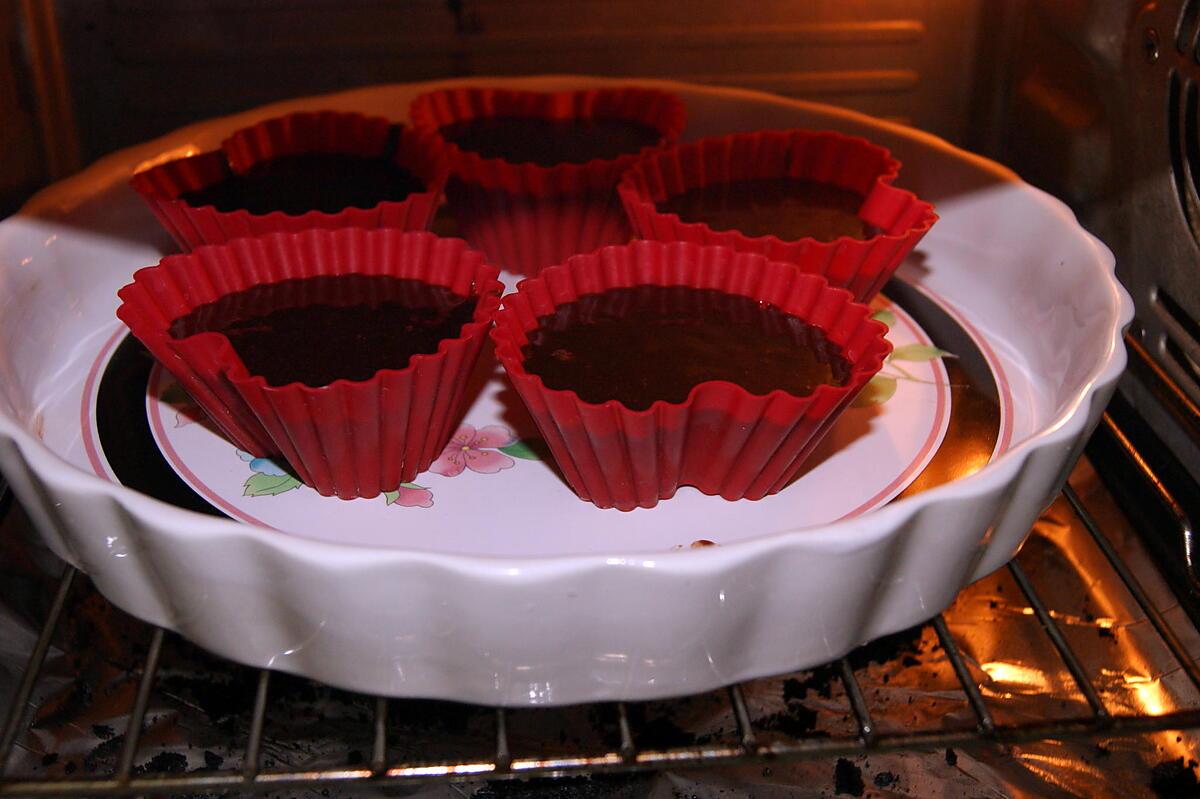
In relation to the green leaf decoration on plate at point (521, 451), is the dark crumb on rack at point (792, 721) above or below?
below

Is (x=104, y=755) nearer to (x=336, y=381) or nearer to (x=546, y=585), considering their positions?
(x=336, y=381)

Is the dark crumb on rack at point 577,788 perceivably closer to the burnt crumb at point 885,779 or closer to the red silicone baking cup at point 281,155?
the burnt crumb at point 885,779

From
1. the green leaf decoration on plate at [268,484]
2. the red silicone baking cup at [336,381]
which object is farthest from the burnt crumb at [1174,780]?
the green leaf decoration on plate at [268,484]

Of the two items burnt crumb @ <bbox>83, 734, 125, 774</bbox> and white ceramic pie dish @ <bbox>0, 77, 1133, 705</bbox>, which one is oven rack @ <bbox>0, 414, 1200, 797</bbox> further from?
burnt crumb @ <bbox>83, 734, 125, 774</bbox>

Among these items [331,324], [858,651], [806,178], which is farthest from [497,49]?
[858,651]

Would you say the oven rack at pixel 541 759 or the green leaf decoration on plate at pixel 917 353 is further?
the green leaf decoration on plate at pixel 917 353

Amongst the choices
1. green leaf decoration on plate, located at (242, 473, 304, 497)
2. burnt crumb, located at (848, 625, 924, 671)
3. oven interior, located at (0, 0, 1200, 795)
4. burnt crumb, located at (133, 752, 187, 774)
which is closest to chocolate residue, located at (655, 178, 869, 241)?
oven interior, located at (0, 0, 1200, 795)

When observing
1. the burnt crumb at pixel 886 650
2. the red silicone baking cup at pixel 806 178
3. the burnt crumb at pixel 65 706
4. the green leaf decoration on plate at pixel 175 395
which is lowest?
the burnt crumb at pixel 886 650

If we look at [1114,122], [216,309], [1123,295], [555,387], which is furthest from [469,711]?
[1114,122]
